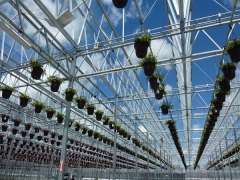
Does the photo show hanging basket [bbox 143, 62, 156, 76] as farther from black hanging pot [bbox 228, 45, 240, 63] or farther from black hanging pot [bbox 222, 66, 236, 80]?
black hanging pot [bbox 222, 66, 236, 80]

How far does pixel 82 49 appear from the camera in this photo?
13.6 metres

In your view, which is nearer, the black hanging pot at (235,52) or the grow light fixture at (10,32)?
the grow light fixture at (10,32)

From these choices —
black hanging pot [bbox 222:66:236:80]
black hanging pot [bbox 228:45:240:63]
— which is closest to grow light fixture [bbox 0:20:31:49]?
black hanging pot [bbox 228:45:240:63]

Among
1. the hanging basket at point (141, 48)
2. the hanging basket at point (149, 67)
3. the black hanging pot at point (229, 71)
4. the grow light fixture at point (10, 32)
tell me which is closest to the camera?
the grow light fixture at point (10, 32)

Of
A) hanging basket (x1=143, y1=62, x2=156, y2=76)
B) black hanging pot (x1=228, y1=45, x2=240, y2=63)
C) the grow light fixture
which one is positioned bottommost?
hanging basket (x1=143, y1=62, x2=156, y2=76)

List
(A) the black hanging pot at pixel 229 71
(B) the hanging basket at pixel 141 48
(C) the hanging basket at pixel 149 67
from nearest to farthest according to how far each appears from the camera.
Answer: (B) the hanging basket at pixel 141 48
(C) the hanging basket at pixel 149 67
(A) the black hanging pot at pixel 229 71

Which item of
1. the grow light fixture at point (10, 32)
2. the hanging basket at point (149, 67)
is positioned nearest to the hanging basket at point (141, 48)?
the hanging basket at point (149, 67)

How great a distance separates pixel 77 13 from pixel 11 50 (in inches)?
211

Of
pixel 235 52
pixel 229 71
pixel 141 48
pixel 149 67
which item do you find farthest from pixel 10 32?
pixel 229 71

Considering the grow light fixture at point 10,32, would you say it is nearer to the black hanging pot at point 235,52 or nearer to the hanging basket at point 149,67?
the hanging basket at point 149,67

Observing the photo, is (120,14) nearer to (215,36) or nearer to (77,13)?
(77,13)

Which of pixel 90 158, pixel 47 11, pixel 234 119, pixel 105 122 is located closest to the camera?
pixel 47 11

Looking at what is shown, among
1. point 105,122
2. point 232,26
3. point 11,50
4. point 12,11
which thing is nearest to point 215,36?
point 232,26

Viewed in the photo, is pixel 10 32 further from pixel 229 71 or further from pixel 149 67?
pixel 229 71
